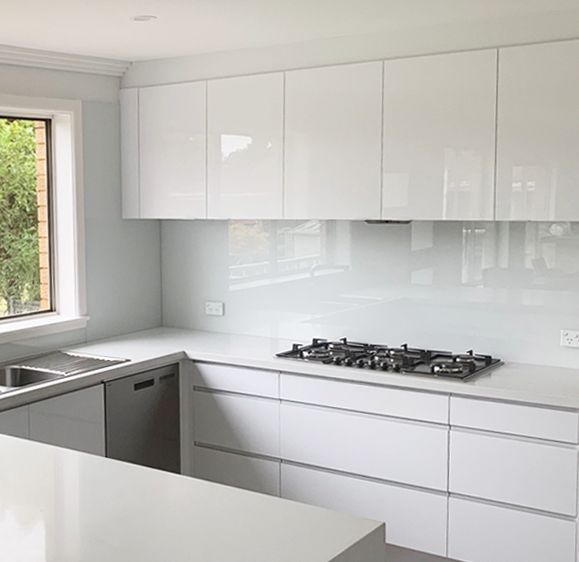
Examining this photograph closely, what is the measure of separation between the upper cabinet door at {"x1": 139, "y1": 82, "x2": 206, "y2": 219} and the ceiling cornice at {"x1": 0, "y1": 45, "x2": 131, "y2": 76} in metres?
0.21

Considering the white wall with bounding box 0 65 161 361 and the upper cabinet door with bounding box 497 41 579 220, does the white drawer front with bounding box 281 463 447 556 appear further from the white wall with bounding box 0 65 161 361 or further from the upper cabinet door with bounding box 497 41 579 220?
the white wall with bounding box 0 65 161 361

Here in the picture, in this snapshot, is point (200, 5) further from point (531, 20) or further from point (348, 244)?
point (348, 244)

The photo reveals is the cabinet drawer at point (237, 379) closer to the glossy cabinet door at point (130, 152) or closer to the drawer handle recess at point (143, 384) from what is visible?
the drawer handle recess at point (143, 384)

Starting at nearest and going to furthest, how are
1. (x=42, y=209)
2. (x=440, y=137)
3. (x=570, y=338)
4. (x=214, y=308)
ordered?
(x=440, y=137) → (x=570, y=338) → (x=42, y=209) → (x=214, y=308)

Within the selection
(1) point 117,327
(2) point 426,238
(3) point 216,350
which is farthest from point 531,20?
(1) point 117,327

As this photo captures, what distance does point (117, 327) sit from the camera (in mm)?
5105

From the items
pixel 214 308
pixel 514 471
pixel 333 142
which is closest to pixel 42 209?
pixel 214 308

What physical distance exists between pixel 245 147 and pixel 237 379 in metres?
1.17

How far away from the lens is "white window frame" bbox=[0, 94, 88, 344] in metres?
4.69

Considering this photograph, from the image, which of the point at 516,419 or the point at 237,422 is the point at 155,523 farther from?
the point at 237,422

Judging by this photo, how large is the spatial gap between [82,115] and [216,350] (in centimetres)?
147

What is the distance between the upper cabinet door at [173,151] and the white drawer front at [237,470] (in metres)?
1.27

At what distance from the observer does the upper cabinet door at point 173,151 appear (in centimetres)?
466

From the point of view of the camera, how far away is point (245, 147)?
4.49 m
